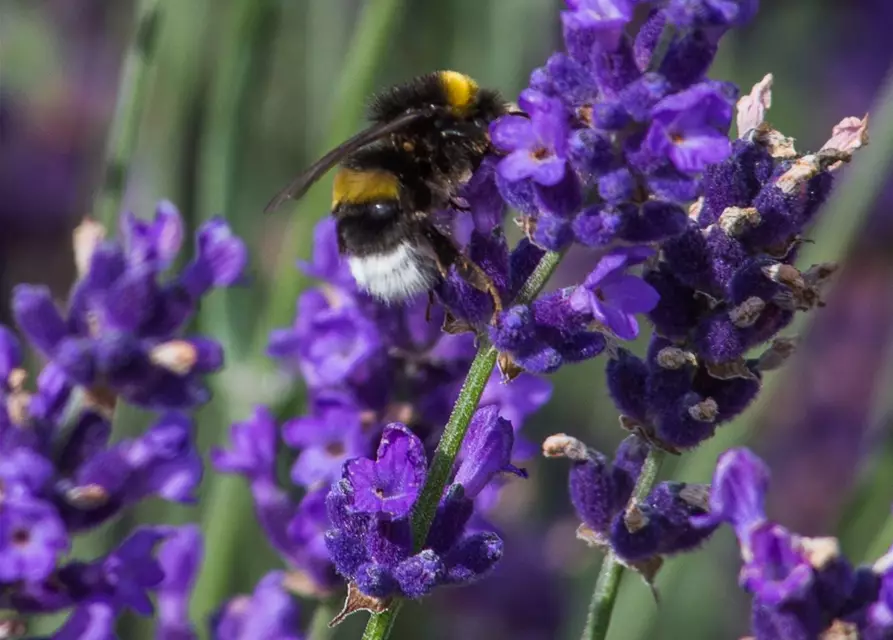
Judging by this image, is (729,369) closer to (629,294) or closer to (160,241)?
(629,294)

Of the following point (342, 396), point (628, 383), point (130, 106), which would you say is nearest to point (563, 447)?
point (628, 383)

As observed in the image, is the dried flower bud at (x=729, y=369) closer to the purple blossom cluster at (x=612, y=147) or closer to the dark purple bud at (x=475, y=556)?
the purple blossom cluster at (x=612, y=147)

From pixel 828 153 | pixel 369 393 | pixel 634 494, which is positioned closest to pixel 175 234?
pixel 369 393

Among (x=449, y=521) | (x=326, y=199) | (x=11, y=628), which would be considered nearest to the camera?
(x=449, y=521)

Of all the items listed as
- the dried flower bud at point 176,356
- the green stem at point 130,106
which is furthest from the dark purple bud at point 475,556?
the green stem at point 130,106

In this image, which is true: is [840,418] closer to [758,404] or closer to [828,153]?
[758,404]

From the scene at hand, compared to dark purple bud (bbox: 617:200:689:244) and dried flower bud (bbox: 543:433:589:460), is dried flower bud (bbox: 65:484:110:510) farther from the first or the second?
dark purple bud (bbox: 617:200:689:244)

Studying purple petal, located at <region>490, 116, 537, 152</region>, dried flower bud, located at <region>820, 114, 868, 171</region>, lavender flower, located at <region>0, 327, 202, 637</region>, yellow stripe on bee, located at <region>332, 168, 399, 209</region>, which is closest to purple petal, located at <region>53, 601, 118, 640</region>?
lavender flower, located at <region>0, 327, 202, 637</region>
